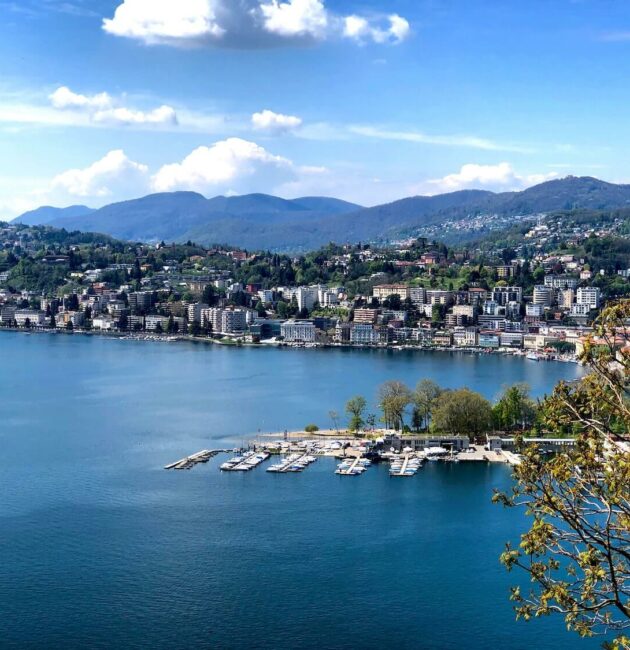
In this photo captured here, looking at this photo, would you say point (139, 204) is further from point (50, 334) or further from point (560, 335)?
point (560, 335)

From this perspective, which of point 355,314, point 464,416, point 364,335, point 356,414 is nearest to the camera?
point 464,416

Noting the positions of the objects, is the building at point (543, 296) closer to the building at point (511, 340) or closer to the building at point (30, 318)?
the building at point (511, 340)

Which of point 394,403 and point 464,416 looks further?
point 394,403

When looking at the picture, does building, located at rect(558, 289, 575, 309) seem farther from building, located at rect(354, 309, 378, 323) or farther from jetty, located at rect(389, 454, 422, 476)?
jetty, located at rect(389, 454, 422, 476)

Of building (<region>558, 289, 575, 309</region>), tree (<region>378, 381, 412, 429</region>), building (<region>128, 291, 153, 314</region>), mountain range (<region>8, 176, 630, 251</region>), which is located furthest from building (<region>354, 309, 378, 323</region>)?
mountain range (<region>8, 176, 630, 251</region>)

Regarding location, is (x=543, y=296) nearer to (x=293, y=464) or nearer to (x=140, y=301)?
(x=140, y=301)

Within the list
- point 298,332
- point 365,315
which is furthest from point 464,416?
point 365,315
